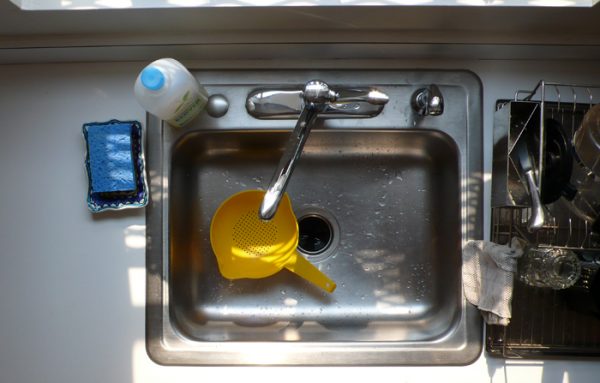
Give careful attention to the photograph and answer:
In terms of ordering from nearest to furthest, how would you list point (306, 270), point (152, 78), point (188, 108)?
1. point (152, 78)
2. point (188, 108)
3. point (306, 270)

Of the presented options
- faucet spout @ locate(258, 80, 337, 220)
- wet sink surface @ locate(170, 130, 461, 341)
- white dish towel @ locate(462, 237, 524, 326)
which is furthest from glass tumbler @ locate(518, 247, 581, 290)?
faucet spout @ locate(258, 80, 337, 220)

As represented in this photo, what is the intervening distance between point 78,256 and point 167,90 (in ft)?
1.28

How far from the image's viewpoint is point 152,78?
0.79m

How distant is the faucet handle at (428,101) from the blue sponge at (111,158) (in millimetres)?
562

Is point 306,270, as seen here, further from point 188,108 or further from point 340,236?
point 188,108

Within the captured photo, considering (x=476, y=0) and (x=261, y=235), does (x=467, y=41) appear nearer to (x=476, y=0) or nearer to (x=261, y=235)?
(x=476, y=0)

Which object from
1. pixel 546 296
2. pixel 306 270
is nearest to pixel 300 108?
pixel 306 270

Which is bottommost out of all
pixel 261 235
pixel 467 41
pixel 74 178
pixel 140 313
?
pixel 140 313

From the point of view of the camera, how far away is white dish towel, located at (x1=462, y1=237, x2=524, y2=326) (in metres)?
0.85

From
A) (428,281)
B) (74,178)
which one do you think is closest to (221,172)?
(74,178)

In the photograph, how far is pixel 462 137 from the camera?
961 mm

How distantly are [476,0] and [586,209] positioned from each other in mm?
429

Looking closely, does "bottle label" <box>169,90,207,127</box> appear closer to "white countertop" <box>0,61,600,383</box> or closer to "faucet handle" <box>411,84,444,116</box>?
"white countertop" <box>0,61,600,383</box>

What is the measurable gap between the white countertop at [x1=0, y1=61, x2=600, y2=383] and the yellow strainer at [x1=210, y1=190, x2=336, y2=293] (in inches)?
6.4
